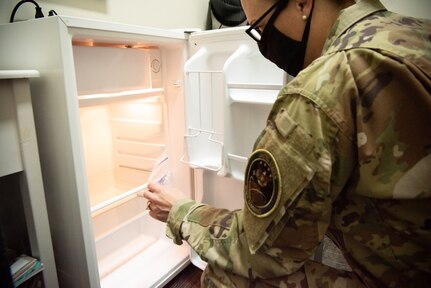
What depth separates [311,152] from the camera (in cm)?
45

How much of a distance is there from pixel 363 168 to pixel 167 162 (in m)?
1.07

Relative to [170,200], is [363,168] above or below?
above

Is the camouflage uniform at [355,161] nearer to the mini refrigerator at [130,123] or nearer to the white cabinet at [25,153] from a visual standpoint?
the mini refrigerator at [130,123]

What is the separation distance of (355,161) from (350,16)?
269mm

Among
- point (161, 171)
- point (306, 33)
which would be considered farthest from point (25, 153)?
point (306, 33)

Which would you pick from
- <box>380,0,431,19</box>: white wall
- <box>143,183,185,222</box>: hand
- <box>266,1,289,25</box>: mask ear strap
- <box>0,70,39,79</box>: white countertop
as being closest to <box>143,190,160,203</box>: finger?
<box>143,183,185,222</box>: hand

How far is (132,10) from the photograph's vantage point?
145cm

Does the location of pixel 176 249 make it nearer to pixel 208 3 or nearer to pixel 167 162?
pixel 167 162

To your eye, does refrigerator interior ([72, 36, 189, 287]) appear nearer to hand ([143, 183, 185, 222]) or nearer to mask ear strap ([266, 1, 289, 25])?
hand ([143, 183, 185, 222])

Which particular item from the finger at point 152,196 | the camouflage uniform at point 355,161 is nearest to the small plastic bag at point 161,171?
the finger at point 152,196

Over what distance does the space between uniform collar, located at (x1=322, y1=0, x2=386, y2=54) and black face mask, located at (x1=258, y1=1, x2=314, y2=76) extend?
0.24 ft

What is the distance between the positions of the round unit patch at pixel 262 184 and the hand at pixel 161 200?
325 mm

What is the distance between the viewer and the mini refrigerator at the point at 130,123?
0.83 metres

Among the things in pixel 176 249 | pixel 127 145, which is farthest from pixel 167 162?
pixel 176 249
